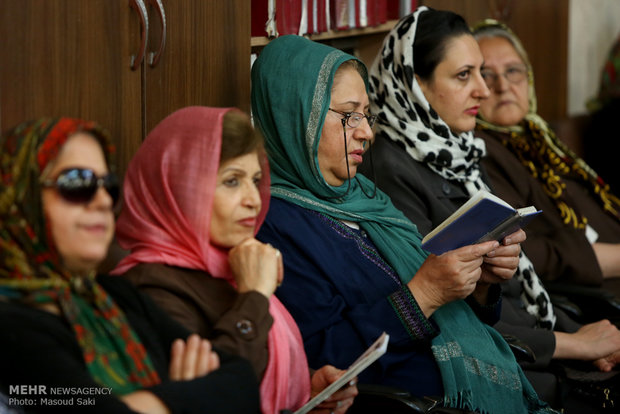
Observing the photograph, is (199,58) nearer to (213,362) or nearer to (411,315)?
(411,315)

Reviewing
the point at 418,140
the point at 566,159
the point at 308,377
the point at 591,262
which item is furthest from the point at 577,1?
the point at 308,377

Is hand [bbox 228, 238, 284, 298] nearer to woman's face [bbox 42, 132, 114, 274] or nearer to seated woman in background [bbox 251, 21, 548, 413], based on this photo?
woman's face [bbox 42, 132, 114, 274]

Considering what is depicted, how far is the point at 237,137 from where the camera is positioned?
1.49m

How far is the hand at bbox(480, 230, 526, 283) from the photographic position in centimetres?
206

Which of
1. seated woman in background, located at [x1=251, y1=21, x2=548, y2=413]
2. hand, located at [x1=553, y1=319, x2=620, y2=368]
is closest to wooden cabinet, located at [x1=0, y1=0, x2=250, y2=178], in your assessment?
seated woman in background, located at [x1=251, y1=21, x2=548, y2=413]

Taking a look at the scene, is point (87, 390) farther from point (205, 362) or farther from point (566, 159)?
point (566, 159)

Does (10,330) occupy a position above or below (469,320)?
above

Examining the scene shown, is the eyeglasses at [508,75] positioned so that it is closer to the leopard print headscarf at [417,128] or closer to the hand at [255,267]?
the leopard print headscarf at [417,128]

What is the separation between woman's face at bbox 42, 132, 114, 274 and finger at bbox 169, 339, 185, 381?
0.57 ft

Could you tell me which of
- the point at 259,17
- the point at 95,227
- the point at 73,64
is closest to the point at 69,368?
the point at 95,227

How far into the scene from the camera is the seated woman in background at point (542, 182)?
2.93 meters

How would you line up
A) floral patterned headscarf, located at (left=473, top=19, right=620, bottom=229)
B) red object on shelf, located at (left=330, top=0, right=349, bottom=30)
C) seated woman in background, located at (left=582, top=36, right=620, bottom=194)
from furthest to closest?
seated woman in background, located at (left=582, top=36, right=620, bottom=194), floral patterned headscarf, located at (left=473, top=19, right=620, bottom=229), red object on shelf, located at (left=330, top=0, right=349, bottom=30)

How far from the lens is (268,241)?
6.35 feet

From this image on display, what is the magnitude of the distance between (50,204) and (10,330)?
0.17 metres
